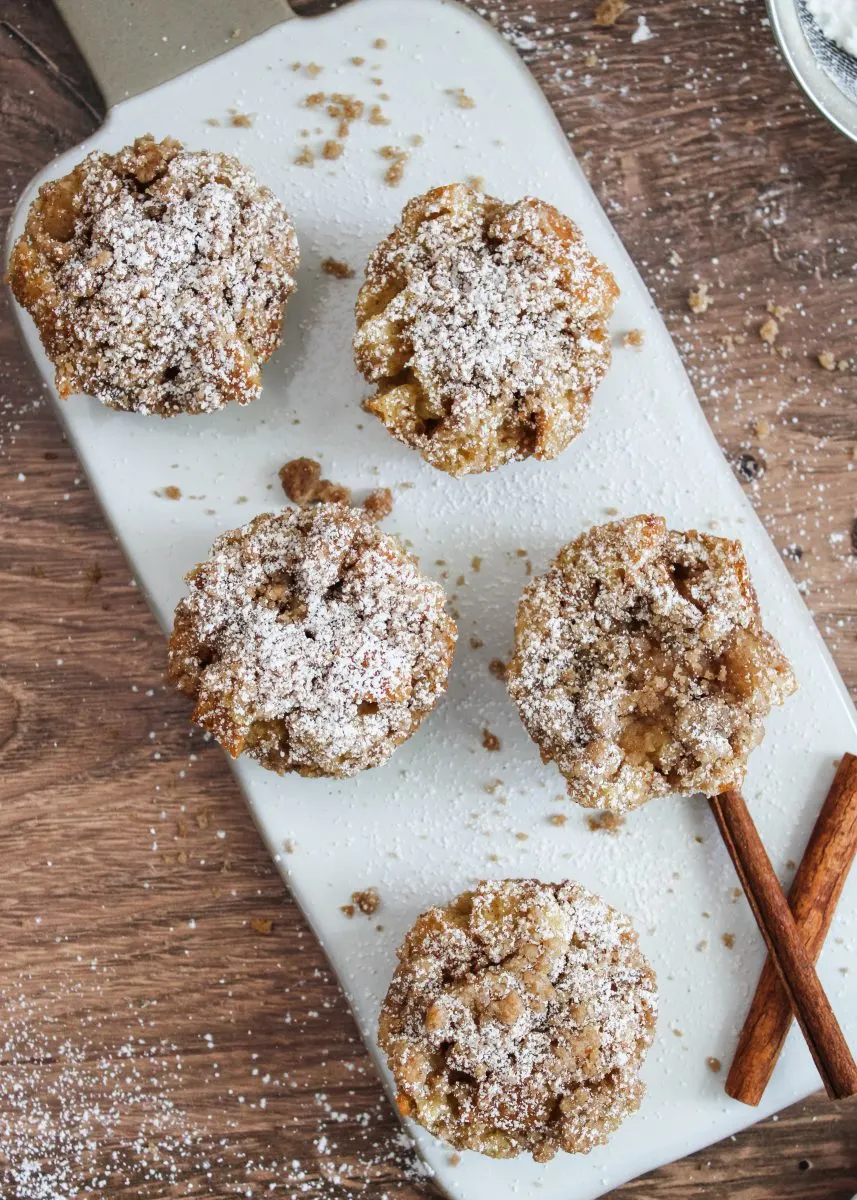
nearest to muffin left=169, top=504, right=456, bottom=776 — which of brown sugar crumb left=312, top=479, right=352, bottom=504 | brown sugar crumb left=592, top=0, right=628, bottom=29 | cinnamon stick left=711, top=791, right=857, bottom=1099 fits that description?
brown sugar crumb left=312, top=479, right=352, bottom=504

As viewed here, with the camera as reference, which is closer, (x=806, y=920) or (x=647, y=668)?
(x=647, y=668)

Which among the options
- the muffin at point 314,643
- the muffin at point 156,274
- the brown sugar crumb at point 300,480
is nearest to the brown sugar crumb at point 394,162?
the muffin at point 156,274

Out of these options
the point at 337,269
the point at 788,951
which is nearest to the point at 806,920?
the point at 788,951

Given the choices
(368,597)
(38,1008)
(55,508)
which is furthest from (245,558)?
(38,1008)

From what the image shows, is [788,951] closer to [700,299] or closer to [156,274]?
[700,299]

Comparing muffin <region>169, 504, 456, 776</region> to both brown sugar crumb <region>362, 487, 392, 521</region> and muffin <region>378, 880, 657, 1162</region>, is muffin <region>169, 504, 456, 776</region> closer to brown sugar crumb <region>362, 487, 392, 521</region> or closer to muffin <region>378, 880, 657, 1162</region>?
brown sugar crumb <region>362, 487, 392, 521</region>

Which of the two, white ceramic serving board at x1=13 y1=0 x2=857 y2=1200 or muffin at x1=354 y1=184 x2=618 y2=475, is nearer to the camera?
muffin at x1=354 y1=184 x2=618 y2=475
